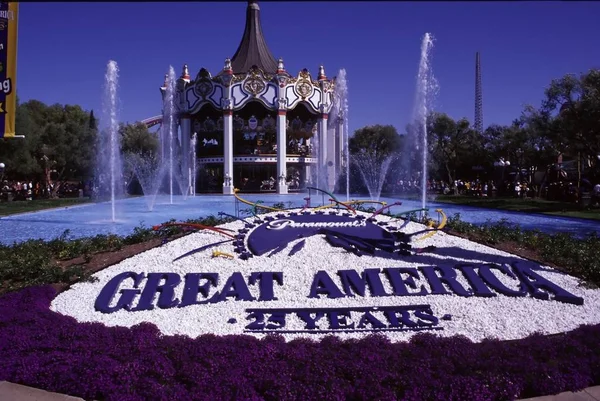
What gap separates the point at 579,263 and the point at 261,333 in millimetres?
5558

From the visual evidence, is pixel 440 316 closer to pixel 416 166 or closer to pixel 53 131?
pixel 53 131

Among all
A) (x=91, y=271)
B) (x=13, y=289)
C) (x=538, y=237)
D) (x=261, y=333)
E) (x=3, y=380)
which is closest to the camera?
(x=3, y=380)

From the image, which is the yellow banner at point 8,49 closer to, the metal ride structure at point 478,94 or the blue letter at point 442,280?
the blue letter at point 442,280

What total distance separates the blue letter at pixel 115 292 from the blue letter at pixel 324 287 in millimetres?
2445

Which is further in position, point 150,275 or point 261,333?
point 150,275

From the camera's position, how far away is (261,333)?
6328 millimetres

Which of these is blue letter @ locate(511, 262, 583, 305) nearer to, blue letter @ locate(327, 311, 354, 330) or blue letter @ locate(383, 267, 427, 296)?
blue letter @ locate(383, 267, 427, 296)

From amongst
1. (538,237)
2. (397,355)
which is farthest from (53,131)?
(397,355)

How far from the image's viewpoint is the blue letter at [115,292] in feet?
23.2

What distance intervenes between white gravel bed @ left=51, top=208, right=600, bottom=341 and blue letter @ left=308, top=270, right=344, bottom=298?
0.36ft

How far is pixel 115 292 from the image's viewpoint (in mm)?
7551

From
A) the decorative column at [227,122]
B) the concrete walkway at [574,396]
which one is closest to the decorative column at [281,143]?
the decorative column at [227,122]

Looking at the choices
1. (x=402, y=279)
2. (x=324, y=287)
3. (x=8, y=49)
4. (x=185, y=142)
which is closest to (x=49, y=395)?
(x=324, y=287)

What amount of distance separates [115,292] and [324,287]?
2.92 metres
